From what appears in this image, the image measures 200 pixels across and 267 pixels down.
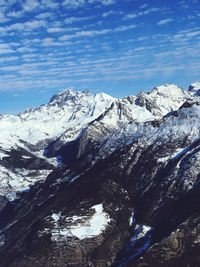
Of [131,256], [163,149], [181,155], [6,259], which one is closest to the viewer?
[131,256]

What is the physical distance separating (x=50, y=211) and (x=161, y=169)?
58.8 m

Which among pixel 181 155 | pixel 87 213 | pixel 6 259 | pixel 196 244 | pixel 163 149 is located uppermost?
pixel 163 149

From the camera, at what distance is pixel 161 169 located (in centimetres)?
17400

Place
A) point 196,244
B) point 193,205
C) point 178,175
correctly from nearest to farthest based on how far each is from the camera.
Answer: point 196,244
point 193,205
point 178,175

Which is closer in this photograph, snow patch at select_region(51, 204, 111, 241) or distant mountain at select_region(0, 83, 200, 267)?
distant mountain at select_region(0, 83, 200, 267)

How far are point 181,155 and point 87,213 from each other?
5528 centimetres

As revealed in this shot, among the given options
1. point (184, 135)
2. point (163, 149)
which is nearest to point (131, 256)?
point (163, 149)

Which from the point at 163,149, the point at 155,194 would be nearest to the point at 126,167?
the point at 163,149

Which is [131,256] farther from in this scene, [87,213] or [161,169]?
[161,169]

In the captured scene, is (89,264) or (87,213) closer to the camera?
(89,264)

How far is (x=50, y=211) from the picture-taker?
16775 centimetres

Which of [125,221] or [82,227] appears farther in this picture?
[125,221]

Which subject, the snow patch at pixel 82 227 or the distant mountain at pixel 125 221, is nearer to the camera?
the distant mountain at pixel 125 221

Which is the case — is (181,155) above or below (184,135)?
below
